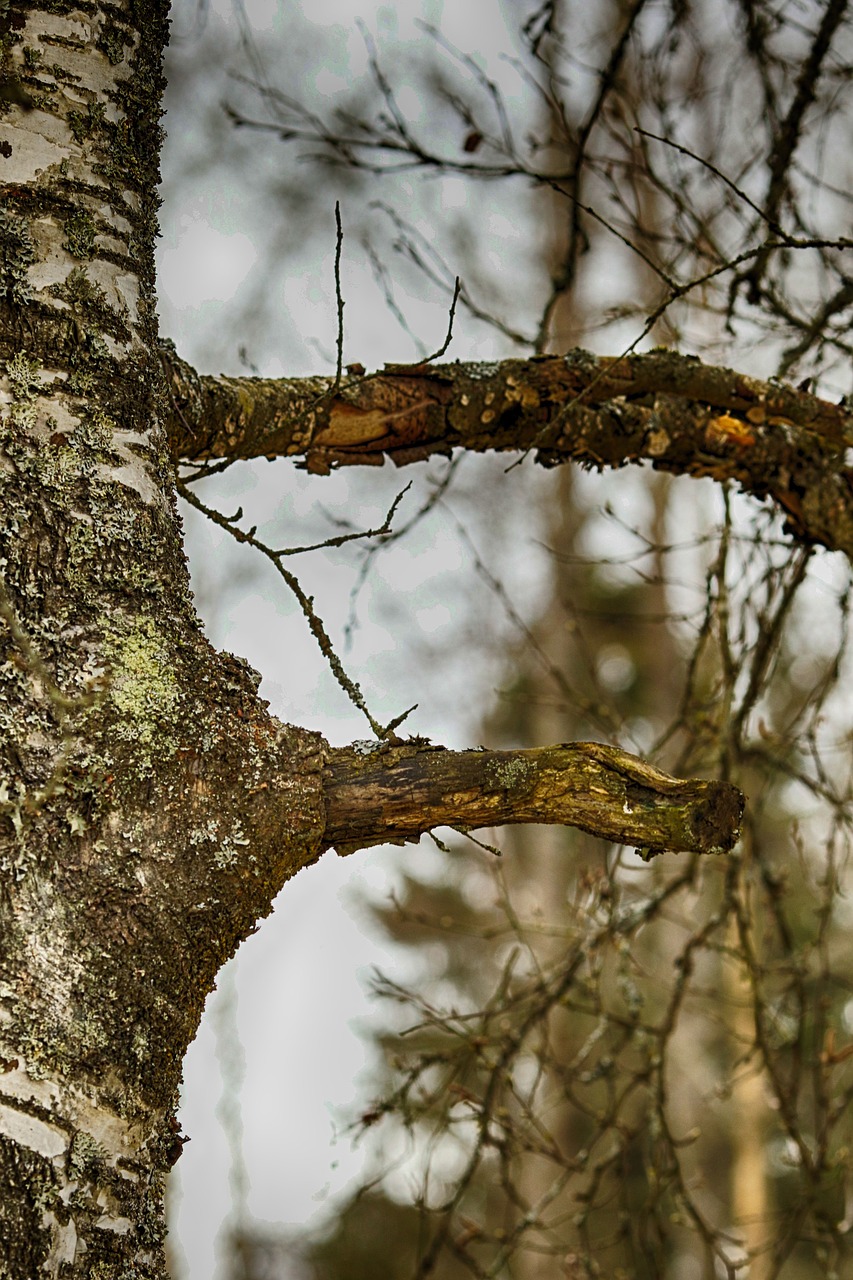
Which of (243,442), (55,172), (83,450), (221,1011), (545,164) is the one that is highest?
(545,164)

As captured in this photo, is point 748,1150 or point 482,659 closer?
point 748,1150

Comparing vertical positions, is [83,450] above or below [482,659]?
below

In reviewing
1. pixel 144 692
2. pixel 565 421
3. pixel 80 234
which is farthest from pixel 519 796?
pixel 565 421

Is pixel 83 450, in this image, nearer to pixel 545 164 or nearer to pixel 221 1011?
pixel 221 1011

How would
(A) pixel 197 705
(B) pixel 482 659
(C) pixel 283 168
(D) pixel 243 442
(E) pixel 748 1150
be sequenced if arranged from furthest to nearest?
(B) pixel 482 659
(E) pixel 748 1150
(C) pixel 283 168
(D) pixel 243 442
(A) pixel 197 705

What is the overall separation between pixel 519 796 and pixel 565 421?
1053mm

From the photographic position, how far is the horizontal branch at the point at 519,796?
4.31 ft

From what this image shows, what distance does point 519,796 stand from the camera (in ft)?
4.43

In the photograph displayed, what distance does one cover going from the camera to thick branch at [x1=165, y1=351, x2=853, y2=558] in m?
1.94

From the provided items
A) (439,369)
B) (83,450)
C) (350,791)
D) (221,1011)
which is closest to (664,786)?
(350,791)

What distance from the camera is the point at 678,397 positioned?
7.43 ft

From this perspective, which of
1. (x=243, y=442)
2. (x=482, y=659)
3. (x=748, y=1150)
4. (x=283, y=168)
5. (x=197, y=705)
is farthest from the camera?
(x=482, y=659)

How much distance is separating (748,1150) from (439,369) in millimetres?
8549

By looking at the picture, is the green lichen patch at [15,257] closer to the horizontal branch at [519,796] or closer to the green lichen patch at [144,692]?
the green lichen patch at [144,692]
